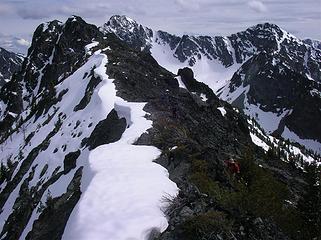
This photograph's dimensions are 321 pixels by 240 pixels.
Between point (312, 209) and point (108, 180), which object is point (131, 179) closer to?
point (108, 180)

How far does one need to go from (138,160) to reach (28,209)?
1483 centimetres

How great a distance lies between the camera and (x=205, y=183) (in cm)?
2266

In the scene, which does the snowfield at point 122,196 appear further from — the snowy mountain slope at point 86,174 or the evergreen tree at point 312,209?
the evergreen tree at point 312,209

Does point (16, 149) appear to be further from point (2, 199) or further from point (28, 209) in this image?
point (28, 209)

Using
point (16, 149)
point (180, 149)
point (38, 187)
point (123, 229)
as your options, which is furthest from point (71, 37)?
point (123, 229)

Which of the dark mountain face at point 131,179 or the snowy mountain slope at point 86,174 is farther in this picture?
the snowy mountain slope at point 86,174

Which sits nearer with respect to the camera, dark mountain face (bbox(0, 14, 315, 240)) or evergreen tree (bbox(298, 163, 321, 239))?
dark mountain face (bbox(0, 14, 315, 240))

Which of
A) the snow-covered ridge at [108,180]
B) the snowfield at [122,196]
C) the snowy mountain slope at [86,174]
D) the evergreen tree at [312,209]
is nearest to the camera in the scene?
the snowfield at [122,196]

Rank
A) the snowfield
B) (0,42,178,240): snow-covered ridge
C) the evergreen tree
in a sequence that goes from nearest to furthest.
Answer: the snowfield < (0,42,178,240): snow-covered ridge < the evergreen tree

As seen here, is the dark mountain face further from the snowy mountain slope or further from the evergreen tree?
the evergreen tree

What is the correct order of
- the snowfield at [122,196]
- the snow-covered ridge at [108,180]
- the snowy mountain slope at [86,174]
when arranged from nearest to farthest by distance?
1. the snowfield at [122,196]
2. the snow-covered ridge at [108,180]
3. the snowy mountain slope at [86,174]

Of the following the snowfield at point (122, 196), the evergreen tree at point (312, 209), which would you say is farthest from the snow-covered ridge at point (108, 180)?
the evergreen tree at point (312, 209)

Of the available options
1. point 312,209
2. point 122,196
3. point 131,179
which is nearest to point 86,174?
point 131,179

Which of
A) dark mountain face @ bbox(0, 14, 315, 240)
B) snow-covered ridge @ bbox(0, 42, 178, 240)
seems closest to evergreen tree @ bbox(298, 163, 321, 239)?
dark mountain face @ bbox(0, 14, 315, 240)
